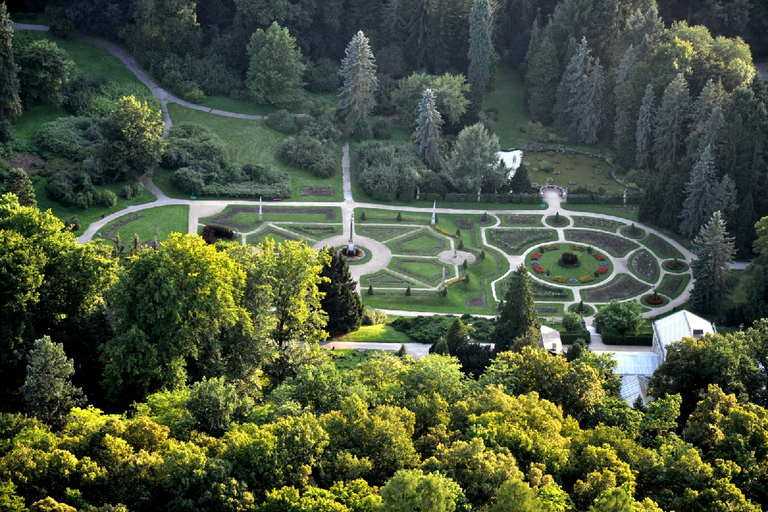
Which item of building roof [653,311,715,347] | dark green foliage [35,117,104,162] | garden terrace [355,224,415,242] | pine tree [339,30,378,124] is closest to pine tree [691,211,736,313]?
building roof [653,311,715,347]

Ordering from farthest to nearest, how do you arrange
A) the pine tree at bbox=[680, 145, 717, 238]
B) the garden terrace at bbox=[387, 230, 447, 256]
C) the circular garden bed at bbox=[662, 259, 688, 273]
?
the garden terrace at bbox=[387, 230, 447, 256] → the circular garden bed at bbox=[662, 259, 688, 273] → the pine tree at bbox=[680, 145, 717, 238]

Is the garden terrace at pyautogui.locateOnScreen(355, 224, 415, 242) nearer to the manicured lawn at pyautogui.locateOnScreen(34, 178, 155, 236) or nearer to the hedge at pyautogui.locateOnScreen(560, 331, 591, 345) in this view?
the manicured lawn at pyautogui.locateOnScreen(34, 178, 155, 236)

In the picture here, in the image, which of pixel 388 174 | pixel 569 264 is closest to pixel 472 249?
pixel 569 264

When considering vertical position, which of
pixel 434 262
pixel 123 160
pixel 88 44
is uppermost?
pixel 88 44

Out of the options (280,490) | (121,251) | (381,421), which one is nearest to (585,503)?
(381,421)

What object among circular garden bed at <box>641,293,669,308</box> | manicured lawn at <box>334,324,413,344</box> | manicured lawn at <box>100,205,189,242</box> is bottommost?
manicured lawn at <box>334,324,413,344</box>

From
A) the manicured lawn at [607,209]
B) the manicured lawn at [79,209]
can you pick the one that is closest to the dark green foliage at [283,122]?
the manicured lawn at [79,209]

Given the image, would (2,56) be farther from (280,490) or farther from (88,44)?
(280,490)
